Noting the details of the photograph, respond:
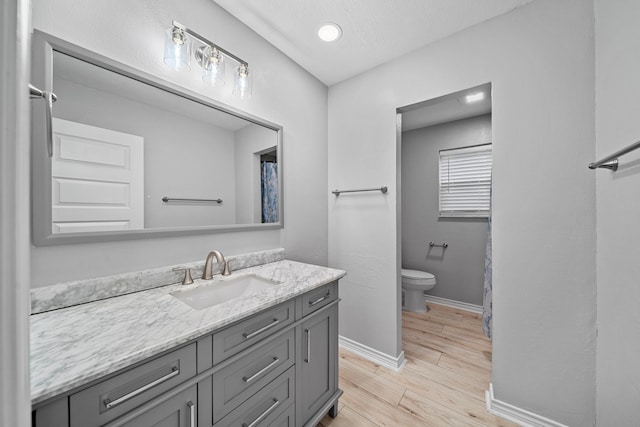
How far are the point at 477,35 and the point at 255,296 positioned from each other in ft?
6.73

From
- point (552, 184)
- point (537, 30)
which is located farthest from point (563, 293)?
point (537, 30)

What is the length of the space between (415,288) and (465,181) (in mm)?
1454

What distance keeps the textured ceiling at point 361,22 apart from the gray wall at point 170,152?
0.79 meters

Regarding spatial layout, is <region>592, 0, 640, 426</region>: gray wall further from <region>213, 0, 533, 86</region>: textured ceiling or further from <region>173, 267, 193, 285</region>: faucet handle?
<region>173, 267, 193, 285</region>: faucet handle

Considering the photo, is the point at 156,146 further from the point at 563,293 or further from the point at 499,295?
the point at 563,293

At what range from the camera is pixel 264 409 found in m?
0.98

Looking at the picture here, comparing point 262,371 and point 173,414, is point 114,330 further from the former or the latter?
point 262,371

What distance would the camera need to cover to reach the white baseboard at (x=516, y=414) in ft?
4.28

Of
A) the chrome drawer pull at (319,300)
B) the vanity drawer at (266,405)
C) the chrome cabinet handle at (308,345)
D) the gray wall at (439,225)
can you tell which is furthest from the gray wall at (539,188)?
the gray wall at (439,225)

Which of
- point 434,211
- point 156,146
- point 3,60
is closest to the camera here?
point 3,60

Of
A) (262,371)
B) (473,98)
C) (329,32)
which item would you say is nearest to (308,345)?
(262,371)

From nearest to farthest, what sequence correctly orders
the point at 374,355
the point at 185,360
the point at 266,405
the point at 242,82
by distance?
1. the point at 185,360
2. the point at 266,405
3. the point at 242,82
4. the point at 374,355

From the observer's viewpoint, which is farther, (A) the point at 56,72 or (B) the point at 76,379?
(A) the point at 56,72

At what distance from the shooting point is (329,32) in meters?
1.60
